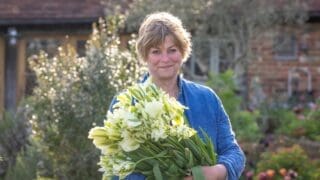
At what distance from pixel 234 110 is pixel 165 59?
4.85 m

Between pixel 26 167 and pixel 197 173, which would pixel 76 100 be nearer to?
pixel 26 167

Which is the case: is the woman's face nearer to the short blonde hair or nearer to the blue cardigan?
the short blonde hair

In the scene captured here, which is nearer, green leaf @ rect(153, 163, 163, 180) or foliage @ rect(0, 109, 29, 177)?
green leaf @ rect(153, 163, 163, 180)

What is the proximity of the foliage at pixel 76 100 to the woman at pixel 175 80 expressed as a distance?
9.09 feet

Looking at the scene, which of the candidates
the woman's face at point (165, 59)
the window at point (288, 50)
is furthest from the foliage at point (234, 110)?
the window at point (288, 50)

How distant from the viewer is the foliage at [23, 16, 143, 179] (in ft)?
21.2

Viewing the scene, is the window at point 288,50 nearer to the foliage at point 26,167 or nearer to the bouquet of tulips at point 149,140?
the foliage at point 26,167

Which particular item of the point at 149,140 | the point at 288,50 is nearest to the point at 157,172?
the point at 149,140

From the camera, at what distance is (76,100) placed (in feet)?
21.8

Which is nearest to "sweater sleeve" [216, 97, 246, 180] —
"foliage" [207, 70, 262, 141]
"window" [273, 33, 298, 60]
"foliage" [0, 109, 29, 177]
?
"foliage" [0, 109, 29, 177]

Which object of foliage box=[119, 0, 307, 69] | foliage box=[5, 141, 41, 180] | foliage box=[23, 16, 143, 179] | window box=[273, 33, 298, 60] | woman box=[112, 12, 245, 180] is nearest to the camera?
woman box=[112, 12, 245, 180]

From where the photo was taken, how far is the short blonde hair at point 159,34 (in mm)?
3557

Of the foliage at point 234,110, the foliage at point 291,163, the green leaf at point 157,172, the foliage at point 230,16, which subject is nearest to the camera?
the green leaf at point 157,172

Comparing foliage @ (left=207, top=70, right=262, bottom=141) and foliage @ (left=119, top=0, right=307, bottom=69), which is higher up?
foliage @ (left=119, top=0, right=307, bottom=69)
